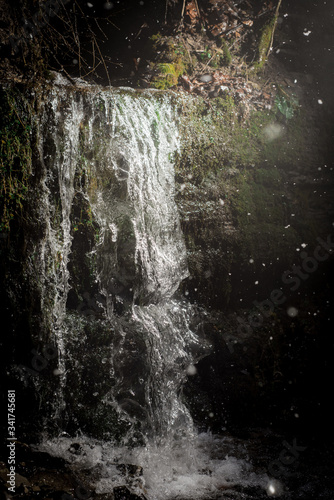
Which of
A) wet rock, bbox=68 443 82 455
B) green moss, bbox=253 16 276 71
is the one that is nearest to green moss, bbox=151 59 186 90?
green moss, bbox=253 16 276 71

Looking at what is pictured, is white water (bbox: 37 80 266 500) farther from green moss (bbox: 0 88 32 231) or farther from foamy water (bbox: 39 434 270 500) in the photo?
green moss (bbox: 0 88 32 231)

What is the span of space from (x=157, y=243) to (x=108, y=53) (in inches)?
131

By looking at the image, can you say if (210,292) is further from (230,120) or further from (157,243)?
(230,120)

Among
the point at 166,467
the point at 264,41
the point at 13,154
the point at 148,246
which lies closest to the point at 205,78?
the point at 264,41

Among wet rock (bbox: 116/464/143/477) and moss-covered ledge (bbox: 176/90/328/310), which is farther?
moss-covered ledge (bbox: 176/90/328/310)

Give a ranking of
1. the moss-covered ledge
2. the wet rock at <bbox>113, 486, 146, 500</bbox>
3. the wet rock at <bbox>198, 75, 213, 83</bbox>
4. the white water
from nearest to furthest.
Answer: the wet rock at <bbox>113, 486, 146, 500</bbox> → the white water → the moss-covered ledge → the wet rock at <bbox>198, 75, 213, 83</bbox>

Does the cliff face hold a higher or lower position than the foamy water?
higher

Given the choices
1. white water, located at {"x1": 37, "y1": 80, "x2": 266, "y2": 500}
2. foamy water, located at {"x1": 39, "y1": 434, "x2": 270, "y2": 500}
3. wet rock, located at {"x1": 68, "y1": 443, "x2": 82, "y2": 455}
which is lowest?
foamy water, located at {"x1": 39, "y1": 434, "x2": 270, "y2": 500}

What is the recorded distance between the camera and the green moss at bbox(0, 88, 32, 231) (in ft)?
10.0

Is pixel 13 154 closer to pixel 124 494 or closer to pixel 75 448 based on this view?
pixel 75 448

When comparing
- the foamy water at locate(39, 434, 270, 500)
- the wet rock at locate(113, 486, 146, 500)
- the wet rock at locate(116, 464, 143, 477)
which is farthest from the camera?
the wet rock at locate(116, 464, 143, 477)

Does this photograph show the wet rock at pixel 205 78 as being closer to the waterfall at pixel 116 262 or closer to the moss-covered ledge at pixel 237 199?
the moss-covered ledge at pixel 237 199

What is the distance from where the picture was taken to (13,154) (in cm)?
312

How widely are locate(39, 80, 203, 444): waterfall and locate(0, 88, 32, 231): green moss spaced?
24 centimetres
